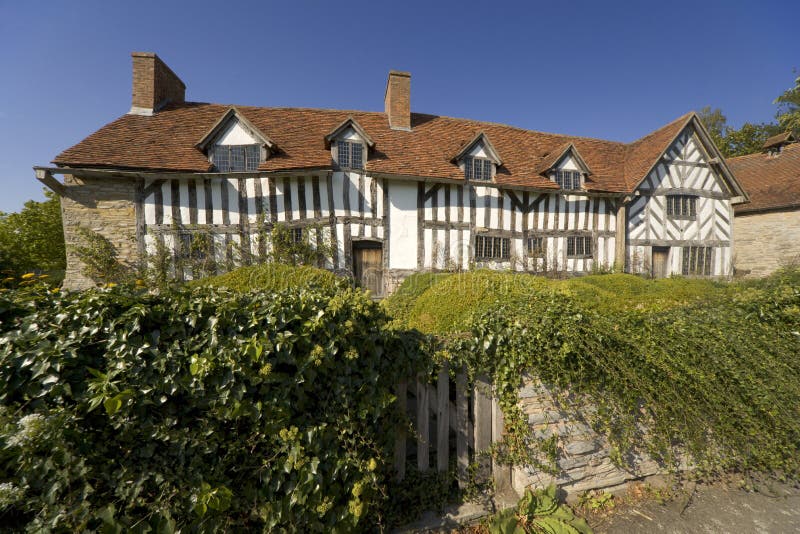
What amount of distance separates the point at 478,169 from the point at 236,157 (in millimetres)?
9036

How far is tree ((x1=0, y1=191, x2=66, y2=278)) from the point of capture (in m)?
14.9

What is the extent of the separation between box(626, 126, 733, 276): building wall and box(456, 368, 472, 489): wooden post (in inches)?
551

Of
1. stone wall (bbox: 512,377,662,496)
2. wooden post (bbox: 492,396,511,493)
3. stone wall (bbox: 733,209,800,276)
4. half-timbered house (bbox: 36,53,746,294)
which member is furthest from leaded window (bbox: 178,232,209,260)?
stone wall (bbox: 733,209,800,276)

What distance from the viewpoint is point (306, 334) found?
6.77ft

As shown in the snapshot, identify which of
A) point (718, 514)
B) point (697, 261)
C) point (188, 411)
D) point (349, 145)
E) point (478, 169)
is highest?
point (349, 145)

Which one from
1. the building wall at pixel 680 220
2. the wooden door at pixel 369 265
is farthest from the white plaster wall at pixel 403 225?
the building wall at pixel 680 220

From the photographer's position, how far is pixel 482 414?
2760mm

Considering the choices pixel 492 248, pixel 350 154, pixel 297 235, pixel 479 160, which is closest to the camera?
pixel 297 235

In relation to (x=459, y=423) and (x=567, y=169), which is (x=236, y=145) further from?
(x=567, y=169)

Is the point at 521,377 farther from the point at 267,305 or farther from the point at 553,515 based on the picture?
the point at 267,305

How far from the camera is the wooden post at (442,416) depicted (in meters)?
2.72

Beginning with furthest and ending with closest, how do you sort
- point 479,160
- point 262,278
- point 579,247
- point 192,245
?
point 579,247 < point 479,160 < point 192,245 < point 262,278

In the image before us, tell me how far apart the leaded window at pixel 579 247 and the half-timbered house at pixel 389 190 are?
56 mm

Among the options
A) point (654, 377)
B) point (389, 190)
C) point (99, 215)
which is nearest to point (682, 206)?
point (389, 190)
